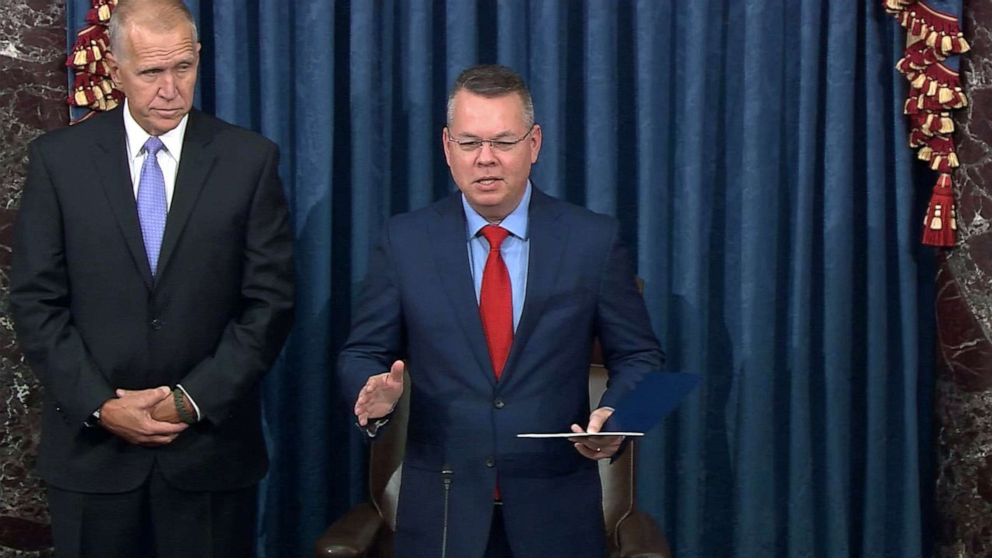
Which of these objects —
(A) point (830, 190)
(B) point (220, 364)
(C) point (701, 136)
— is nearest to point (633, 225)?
(C) point (701, 136)

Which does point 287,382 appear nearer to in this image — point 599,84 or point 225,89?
point 225,89

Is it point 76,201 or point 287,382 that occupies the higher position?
point 76,201

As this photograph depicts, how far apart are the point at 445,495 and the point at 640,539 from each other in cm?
49

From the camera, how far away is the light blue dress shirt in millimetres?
2947

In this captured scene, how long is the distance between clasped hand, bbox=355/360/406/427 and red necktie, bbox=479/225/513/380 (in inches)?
11.4

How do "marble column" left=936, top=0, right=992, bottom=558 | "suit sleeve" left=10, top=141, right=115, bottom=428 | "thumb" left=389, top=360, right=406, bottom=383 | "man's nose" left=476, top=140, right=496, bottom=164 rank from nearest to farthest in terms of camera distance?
"thumb" left=389, top=360, right=406, bottom=383, "man's nose" left=476, top=140, right=496, bottom=164, "suit sleeve" left=10, top=141, right=115, bottom=428, "marble column" left=936, top=0, right=992, bottom=558

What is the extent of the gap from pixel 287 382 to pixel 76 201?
3.34 feet

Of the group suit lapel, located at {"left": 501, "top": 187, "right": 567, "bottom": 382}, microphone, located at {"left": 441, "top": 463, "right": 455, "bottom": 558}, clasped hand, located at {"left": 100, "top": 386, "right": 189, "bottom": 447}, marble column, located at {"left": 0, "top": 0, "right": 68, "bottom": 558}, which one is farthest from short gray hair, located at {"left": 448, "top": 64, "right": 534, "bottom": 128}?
marble column, located at {"left": 0, "top": 0, "right": 68, "bottom": 558}

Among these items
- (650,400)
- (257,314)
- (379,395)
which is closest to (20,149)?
(257,314)

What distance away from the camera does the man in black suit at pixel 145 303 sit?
9.88ft

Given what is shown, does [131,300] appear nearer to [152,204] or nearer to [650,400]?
[152,204]

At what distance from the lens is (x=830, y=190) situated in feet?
12.6

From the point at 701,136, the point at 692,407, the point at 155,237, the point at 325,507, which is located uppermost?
the point at 701,136

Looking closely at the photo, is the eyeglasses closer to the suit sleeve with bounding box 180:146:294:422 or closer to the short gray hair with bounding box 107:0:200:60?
the suit sleeve with bounding box 180:146:294:422
